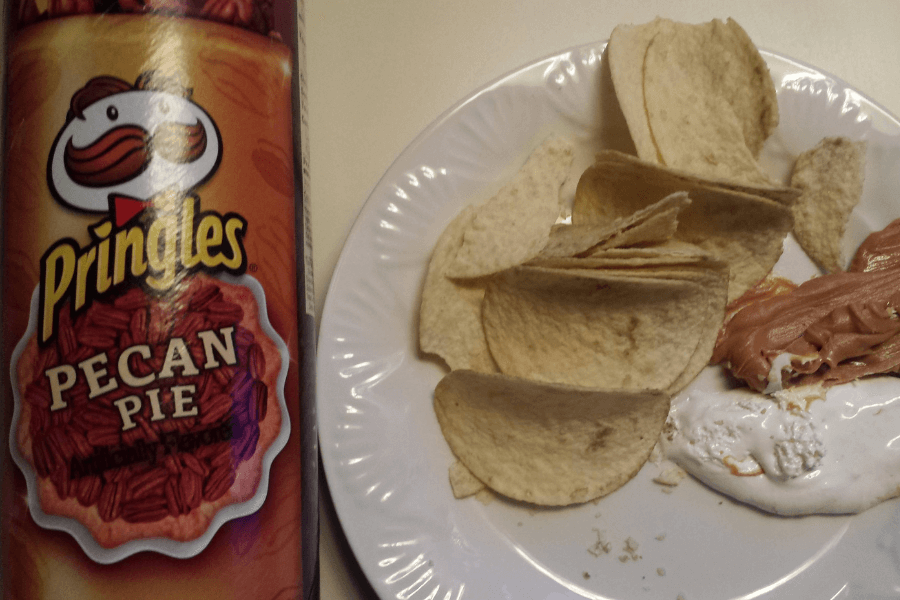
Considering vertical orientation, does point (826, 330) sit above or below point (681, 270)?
below

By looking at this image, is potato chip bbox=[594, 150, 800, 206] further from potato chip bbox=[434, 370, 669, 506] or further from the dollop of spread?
potato chip bbox=[434, 370, 669, 506]

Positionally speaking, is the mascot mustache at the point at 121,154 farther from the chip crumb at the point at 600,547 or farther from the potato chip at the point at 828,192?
the potato chip at the point at 828,192

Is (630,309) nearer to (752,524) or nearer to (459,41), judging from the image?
(752,524)

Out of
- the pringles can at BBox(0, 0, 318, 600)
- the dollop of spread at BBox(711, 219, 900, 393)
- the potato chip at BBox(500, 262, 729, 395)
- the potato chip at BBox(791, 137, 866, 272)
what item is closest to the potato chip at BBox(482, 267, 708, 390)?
the potato chip at BBox(500, 262, 729, 395)

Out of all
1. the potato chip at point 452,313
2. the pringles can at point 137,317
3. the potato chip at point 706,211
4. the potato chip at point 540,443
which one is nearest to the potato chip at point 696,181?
the potato chip at point 706,211

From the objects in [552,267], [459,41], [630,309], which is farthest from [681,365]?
[459,41]

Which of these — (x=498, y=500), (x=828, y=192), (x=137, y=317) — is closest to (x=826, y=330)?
(x=828, y=192)

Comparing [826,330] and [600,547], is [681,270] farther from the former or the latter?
[600,547]
